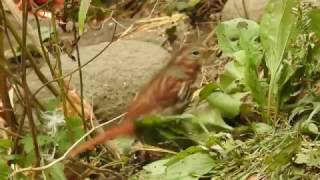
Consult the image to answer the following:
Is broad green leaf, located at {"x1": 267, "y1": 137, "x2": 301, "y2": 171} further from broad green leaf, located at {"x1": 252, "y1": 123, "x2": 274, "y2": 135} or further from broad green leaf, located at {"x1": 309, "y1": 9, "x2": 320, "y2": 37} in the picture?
broad green leaf, located at {"x1": 309, "y1": 9, "x2": 320, "y2": 37}

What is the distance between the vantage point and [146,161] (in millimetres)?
2174

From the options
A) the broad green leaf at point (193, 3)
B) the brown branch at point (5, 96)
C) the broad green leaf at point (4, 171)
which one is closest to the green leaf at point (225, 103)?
the brown branch at point (5, 96)

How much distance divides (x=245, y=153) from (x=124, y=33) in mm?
1261

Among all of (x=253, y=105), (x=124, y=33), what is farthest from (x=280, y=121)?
(x=124, y=33)

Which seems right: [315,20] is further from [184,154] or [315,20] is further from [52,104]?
[52,104]

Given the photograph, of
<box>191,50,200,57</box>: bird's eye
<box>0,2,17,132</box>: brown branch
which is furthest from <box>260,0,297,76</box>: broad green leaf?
<box>191,50,200,57</box>: bird's eye

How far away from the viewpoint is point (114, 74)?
2.55 meters

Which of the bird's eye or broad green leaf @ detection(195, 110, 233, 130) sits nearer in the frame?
the bird's eye

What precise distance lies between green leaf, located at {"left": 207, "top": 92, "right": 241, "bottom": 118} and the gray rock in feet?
0.80

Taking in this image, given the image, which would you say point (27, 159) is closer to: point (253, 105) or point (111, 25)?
point (253, 105)

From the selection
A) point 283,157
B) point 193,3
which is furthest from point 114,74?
point 283,157

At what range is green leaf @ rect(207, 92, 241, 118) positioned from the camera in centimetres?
216

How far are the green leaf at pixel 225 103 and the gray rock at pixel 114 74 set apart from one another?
9.6 inches

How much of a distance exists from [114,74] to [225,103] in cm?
51
